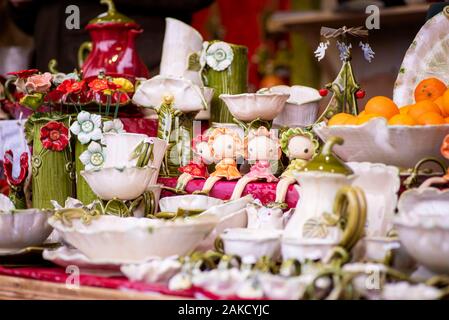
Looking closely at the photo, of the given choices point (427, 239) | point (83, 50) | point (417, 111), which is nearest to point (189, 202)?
point (417, 111)

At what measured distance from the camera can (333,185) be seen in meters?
1.18

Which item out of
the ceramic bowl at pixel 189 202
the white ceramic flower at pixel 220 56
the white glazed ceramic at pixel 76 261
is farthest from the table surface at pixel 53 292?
the white ceramic flower at pixel 220 56

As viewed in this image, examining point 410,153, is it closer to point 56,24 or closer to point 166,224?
point 166,224

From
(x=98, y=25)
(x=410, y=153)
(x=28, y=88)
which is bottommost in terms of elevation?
(x=410, y=153)

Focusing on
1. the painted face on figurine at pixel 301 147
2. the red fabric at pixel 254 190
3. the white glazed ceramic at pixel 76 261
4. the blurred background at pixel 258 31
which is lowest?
the white glazed ceramic at pixel 76 261

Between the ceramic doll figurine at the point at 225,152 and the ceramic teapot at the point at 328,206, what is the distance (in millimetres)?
383

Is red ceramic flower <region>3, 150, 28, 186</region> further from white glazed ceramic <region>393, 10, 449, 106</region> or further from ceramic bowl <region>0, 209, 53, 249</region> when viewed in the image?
white glazed ceramic <region>393, 10, 449, 106</region>

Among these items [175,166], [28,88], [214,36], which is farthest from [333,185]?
[214,36]

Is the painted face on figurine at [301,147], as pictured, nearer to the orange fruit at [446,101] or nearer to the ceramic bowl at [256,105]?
the ceramic bowl at [256,105]

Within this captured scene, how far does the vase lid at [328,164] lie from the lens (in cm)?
118

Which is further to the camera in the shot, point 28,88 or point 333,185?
point 28,88

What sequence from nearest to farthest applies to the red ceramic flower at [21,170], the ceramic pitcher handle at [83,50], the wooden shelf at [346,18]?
the red ceramic flower at [21,170] < the ceramic pitcher handle at [83,50] < the wooden shelf at [346,18]

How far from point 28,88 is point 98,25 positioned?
1.19 feet

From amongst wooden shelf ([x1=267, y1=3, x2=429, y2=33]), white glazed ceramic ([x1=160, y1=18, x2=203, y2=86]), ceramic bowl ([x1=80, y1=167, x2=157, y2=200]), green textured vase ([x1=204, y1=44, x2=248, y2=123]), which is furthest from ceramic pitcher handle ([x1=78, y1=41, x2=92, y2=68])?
wooden shelf ([x1=267, y1=3, x2=429, y2=33])
